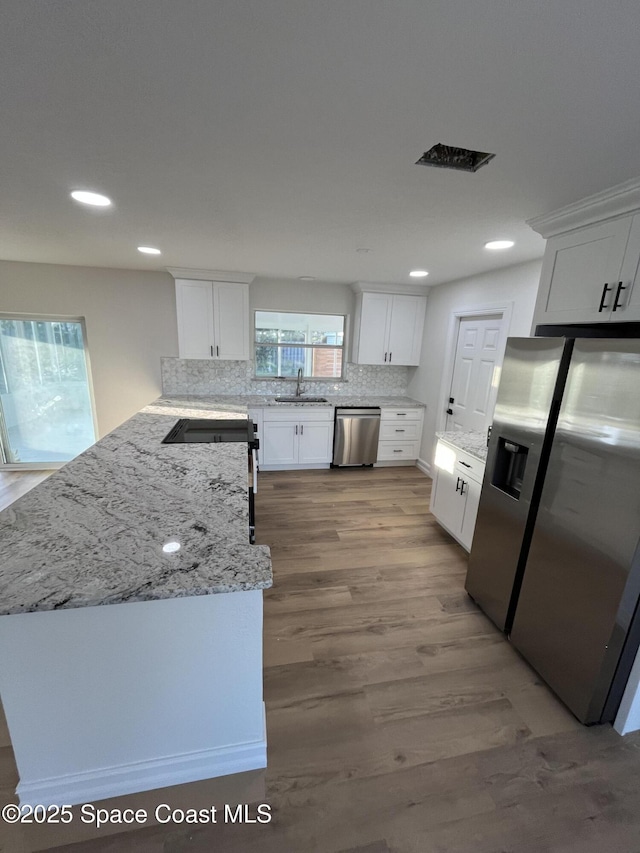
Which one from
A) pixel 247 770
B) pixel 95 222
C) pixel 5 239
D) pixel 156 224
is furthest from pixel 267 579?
pixel 5 239

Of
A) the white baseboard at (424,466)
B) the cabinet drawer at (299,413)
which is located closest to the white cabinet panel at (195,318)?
the cabinet drawer at (299,413)

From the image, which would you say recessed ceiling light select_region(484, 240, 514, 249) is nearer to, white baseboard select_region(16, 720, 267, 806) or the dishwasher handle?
the dishwasher handle

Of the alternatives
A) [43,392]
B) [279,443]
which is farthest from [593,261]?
[43,392]

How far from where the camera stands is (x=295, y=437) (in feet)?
14.6

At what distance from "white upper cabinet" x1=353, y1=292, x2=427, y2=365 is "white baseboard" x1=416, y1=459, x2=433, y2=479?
1.34 meters

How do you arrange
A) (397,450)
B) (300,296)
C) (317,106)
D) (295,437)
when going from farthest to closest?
(397,450)
(300,296)
(295,437)
(317,106)

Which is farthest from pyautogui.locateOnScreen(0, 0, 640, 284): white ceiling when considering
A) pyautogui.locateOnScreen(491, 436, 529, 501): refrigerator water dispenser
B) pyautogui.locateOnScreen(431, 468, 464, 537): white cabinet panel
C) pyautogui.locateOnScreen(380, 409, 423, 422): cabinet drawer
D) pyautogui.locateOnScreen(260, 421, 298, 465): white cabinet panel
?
pyautogui.locateOnScreen(380, 409, 423, 422): cabinet drawer

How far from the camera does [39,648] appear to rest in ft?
3.69

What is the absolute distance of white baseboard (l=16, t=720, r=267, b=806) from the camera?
124 centimetres

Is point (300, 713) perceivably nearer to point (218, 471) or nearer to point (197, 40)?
point (218, 471)

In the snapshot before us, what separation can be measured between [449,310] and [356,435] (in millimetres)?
1838

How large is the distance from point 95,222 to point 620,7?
2675 mm

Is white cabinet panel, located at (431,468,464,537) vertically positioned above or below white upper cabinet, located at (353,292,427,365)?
below

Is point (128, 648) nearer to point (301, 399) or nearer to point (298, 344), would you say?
point (301, 399)
